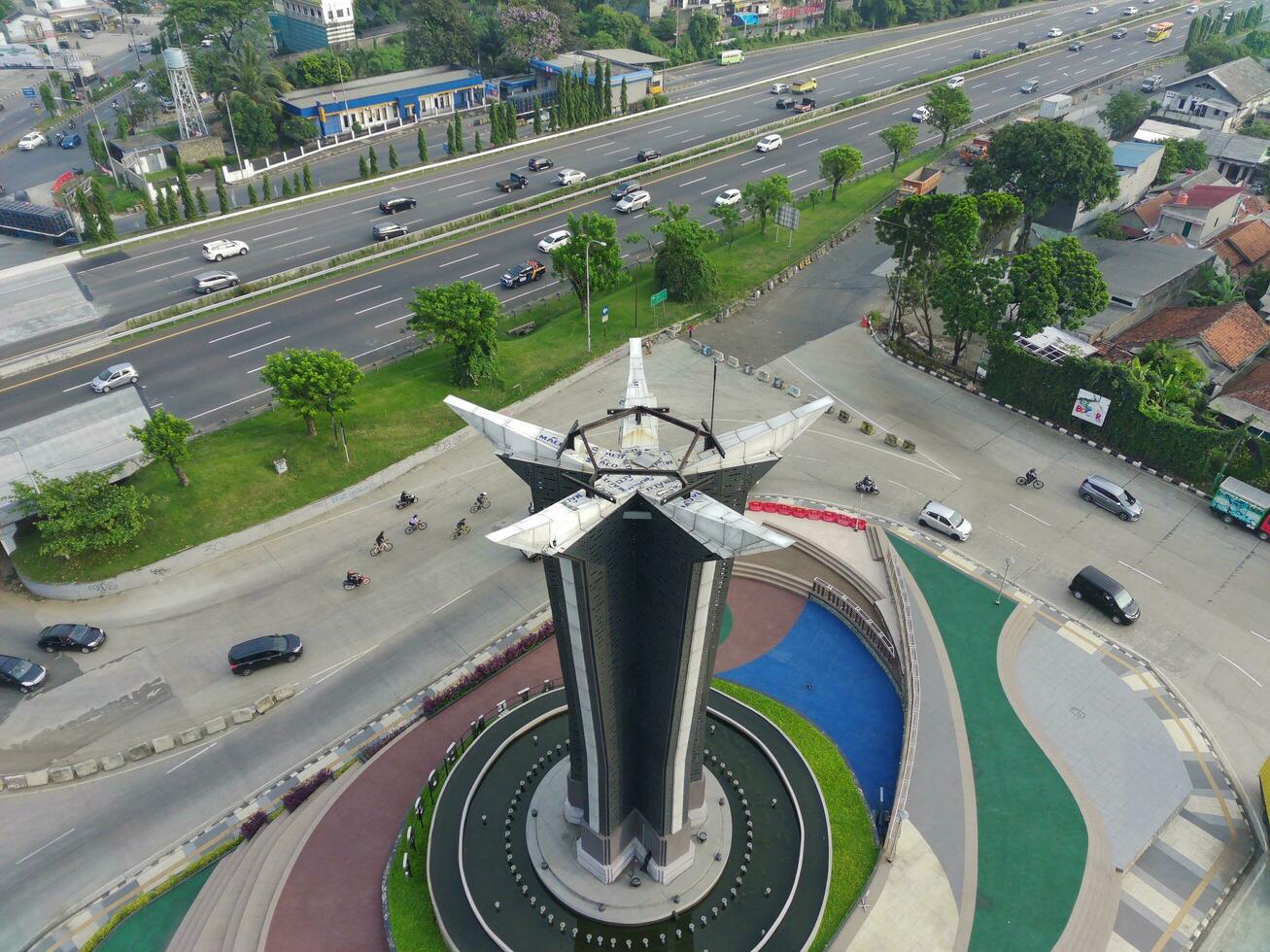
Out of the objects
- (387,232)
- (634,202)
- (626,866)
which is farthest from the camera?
(634,202)

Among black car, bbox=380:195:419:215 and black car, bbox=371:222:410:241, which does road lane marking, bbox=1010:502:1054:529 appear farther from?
black car, bbox=380:195:419:215

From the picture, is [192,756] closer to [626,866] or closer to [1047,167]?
[626,866]

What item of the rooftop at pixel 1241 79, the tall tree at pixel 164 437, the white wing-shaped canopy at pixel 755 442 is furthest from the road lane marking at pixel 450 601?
the rooftop at pixel 1241 79

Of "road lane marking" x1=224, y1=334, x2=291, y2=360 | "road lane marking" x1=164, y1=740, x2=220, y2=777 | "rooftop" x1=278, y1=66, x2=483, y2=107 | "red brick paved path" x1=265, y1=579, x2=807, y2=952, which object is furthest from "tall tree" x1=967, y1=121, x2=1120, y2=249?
"road lane marking" x1=164, y1=740, x2=220, y2=777

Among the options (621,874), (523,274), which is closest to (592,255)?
(523,274)

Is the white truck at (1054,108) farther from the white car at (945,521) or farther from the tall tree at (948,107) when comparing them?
the white car at (945,521)

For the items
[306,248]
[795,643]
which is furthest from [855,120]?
[795,643]

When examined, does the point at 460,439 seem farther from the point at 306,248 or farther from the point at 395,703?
the point at 306,248
